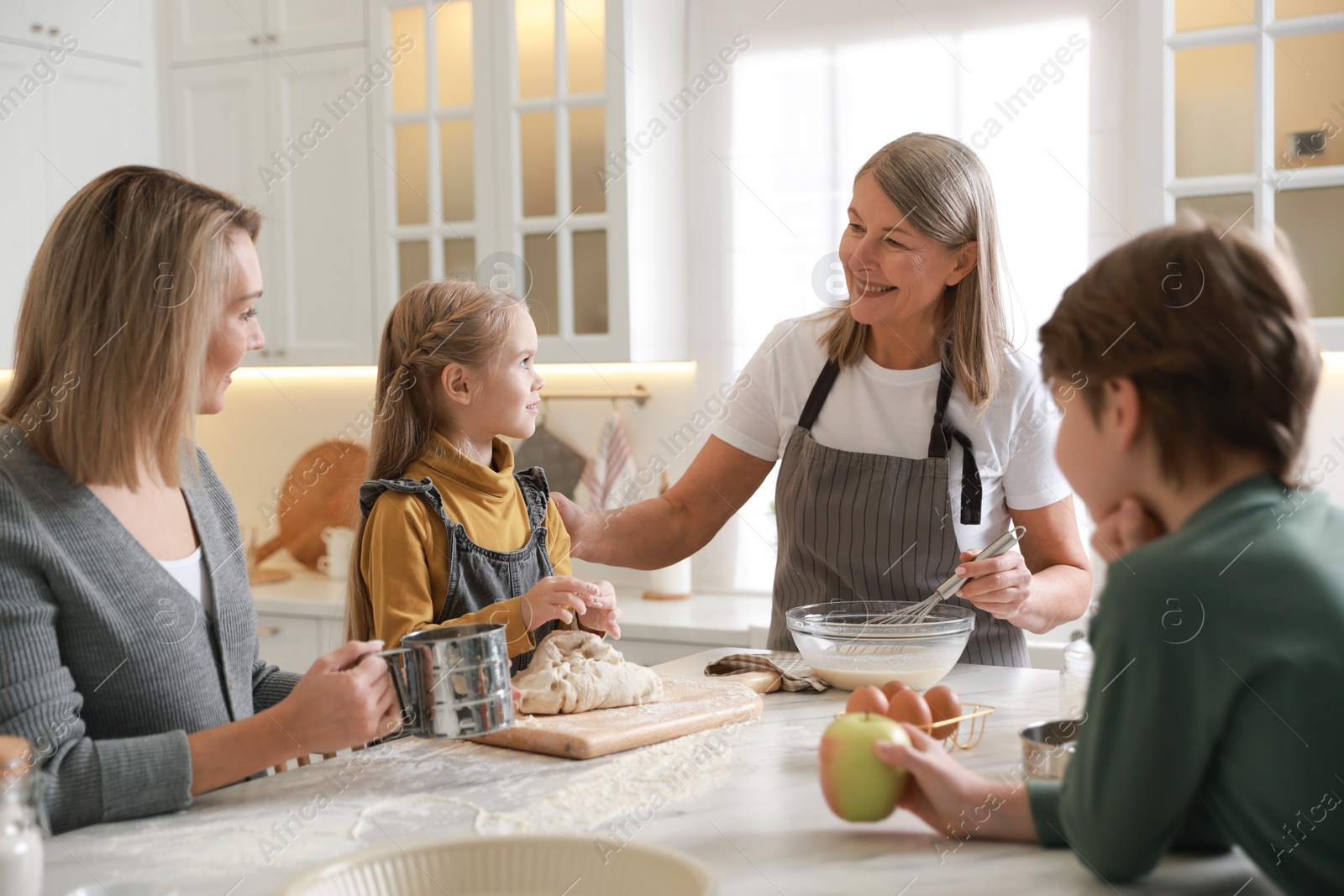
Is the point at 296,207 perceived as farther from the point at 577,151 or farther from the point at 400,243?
Answer: the point at 577,151

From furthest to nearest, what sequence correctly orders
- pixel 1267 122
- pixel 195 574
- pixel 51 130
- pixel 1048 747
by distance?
pixel 51 130, pixel 1267 122, pixel 195 574, pixel 1048 747

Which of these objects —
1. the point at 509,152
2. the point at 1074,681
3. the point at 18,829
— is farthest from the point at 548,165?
the point at 18,829

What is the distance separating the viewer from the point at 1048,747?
111 centimetres

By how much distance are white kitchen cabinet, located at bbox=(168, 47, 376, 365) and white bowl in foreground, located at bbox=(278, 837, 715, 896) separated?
8.14 ft

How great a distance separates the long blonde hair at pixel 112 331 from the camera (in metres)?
1.20

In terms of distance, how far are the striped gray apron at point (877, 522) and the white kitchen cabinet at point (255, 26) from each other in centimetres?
208

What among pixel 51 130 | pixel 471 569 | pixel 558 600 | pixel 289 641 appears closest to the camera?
pixel 558 600

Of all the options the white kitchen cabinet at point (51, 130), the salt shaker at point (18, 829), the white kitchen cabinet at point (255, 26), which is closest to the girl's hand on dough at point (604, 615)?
the salt shaker at point (18, 829)

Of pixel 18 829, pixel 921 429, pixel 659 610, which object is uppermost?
pixel 921 429

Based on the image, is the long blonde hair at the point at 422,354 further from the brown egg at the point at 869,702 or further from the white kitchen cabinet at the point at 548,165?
the white kitchen cabinet at the point at 548,165

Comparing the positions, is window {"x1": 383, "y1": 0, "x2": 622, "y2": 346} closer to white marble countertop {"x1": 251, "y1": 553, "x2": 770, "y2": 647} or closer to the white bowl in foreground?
white marble countertop {"x1": 251, "y1": 553, "x2": 770, "y2": 647}

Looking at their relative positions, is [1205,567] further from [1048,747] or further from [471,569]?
[471,569]

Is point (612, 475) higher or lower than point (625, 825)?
higher

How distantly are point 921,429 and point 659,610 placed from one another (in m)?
1.35
